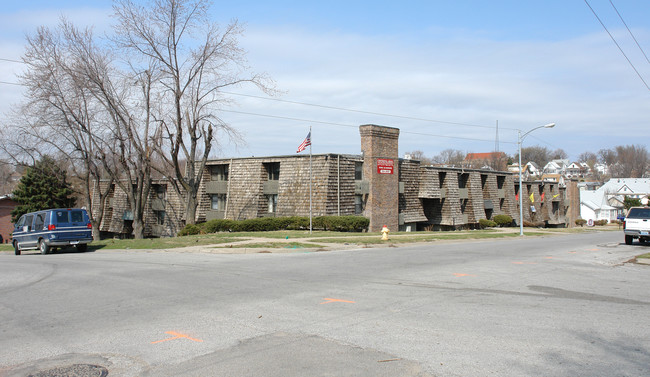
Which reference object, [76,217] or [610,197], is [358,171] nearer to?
[76,217]

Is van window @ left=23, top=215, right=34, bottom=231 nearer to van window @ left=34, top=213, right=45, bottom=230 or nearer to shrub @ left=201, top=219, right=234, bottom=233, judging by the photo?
van window @ left=34, top=213, right=45, bottom=230

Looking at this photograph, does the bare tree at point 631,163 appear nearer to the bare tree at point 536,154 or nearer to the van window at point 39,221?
the bare tree at point 536,154

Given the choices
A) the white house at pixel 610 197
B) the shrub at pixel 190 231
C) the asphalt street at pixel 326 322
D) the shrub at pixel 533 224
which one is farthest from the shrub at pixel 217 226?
the white house at pixel 610 197

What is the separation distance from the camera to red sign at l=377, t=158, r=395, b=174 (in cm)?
3641

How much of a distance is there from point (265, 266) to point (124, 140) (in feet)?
80.2

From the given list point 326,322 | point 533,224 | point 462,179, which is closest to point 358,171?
point 462,179

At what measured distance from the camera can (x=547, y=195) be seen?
64.4 metres

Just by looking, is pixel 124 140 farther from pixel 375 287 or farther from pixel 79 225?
pixel 375 287

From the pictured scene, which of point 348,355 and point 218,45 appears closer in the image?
point 348,355

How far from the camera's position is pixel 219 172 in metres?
42.9

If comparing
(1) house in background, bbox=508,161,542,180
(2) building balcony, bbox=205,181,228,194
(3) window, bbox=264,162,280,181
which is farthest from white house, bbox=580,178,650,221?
(2) building balcony, bbox=205,181,228,194

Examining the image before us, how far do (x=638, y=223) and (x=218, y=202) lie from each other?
1173 inches

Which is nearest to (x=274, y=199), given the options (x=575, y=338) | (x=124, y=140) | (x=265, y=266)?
(x=124, y=140)

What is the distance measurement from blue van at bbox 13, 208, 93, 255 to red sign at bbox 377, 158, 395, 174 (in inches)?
785
